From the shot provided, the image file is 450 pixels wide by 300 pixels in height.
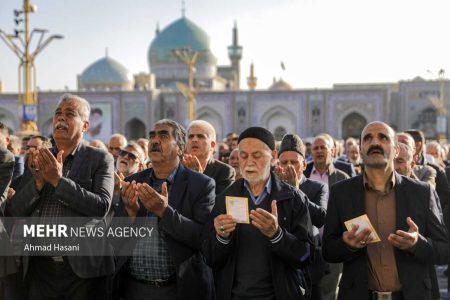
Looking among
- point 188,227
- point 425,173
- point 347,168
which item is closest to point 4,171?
point 188,227

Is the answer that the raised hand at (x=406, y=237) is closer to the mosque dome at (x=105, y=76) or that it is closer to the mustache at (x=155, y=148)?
the mustache at (x=155, y=148)

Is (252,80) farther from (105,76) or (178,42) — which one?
(105,76)

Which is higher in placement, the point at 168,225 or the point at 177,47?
the point at 177,47

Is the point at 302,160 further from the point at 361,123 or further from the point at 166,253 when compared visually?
the point at 361,123

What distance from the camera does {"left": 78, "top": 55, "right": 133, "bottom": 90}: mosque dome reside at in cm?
5166

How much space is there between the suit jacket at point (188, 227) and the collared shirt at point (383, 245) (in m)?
0.93

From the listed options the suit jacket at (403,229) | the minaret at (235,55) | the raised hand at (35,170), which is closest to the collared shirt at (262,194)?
the suit jacket at (403,229)

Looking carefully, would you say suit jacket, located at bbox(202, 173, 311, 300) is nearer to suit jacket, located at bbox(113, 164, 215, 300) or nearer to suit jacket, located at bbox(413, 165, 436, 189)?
suit jacket, located at bbox(113, 164, 215, 300)

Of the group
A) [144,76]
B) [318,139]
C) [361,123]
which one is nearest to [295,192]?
[318,139]

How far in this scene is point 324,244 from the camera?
11.5ft

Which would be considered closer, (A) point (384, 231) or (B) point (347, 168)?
(A) point (384, 231)

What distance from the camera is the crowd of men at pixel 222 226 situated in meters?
3.21

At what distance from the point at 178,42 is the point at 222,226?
48806 millimetres

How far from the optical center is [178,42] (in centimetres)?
5088
